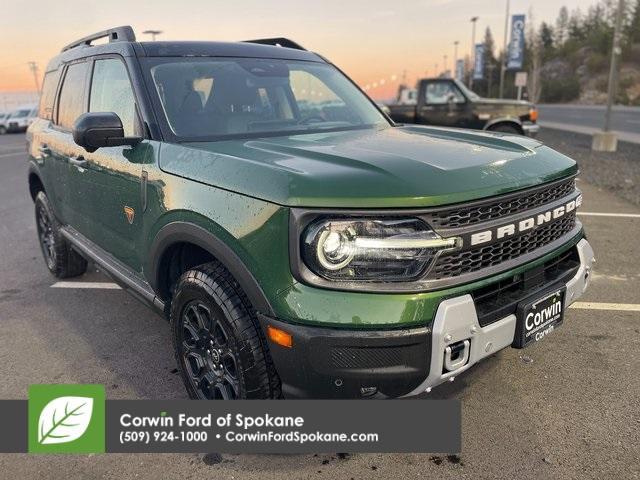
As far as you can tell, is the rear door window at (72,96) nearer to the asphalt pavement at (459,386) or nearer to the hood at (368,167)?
the asphalt pavement at (459,386)

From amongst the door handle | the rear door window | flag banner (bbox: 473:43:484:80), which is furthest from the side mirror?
flag banner (bbox: 473:43:484:80)

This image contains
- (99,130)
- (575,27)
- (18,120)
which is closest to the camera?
(99,130)

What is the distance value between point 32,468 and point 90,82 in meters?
2.54

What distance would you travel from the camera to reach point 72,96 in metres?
4.21

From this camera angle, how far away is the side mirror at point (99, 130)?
110 inches

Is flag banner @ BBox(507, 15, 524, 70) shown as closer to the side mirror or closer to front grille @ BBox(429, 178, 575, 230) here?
front grille @ BBox(429, 178, 575, 230)

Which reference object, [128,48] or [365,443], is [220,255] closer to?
[365,443]

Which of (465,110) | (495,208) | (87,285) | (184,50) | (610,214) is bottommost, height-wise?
(87,285)

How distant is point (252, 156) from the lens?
248 cm

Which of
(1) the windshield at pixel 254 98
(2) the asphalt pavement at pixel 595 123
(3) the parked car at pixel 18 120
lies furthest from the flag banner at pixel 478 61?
(1) the windshield at pixel 254 98

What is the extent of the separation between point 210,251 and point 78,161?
183cm

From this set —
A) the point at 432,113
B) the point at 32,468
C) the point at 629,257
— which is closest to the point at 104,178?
the point at 32,468

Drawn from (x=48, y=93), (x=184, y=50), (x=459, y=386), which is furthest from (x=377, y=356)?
(x=48, y=93)

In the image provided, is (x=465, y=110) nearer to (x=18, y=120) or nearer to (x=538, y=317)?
(x=538, y=317)
